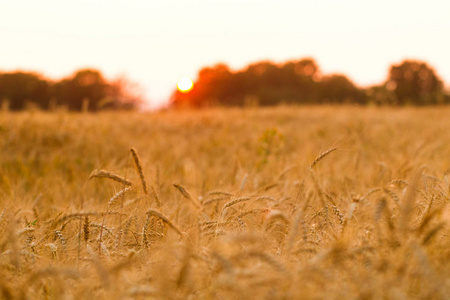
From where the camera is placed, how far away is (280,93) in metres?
26.0

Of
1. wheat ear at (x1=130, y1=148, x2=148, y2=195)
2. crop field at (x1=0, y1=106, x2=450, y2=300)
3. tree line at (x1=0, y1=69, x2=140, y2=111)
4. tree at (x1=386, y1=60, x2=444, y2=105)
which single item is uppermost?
tree at (x1=386, y1=60, x2=444, y2=105)

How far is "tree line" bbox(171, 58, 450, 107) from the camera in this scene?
2306 centimetres

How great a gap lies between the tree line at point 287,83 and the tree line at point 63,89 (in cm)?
397

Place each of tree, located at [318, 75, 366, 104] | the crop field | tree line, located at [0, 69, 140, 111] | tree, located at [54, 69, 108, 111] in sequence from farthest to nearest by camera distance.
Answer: tree, located at [318, 75, 366, 104] < tree, located at [54, 69, 108, 111] < tree line, located at [0, 69, 140, 111] < the crop field

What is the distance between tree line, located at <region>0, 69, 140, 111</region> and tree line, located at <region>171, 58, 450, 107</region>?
397 cm

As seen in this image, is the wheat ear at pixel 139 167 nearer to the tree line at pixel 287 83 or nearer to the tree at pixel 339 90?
the tree line at pixel 287 83

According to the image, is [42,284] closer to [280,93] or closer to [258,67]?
[280,93]

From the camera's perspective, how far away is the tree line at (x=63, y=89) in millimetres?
21594

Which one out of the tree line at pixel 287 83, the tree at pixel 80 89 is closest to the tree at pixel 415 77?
the tree line at pixel 287 83

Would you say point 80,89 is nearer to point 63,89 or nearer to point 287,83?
point 63,89

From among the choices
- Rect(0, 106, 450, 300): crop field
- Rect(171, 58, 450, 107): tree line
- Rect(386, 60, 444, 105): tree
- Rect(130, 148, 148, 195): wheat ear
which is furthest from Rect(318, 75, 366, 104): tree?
Rect(130, 148, 148, 195): wheat ear

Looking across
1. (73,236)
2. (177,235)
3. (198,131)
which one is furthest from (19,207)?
(198,131)

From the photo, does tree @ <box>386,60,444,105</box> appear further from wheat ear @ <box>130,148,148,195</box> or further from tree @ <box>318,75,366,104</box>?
wheat ear @ <box>130,148,148,195</box>

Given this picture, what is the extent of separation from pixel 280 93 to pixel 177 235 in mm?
24934
